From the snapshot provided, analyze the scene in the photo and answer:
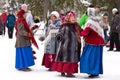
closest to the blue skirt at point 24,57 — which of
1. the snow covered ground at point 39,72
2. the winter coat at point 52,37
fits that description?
the snow covered ground at point 39,72

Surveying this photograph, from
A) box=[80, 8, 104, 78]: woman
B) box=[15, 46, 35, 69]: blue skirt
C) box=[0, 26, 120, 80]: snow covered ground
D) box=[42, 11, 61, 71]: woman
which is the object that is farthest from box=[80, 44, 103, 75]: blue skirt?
box=[15, 46, 35, 69]: blue skirt

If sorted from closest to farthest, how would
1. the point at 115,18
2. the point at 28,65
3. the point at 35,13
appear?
1. the point at 28,65
2. the point at 115,18
3. the point at 35,13

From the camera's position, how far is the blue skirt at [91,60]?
11.4m

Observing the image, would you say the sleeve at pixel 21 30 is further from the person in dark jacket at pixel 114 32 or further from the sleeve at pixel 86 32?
the person in dark jacket at pixel 114 32

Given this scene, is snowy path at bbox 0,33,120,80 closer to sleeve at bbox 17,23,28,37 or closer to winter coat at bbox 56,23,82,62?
winter coat at bbox 56,23,82,62

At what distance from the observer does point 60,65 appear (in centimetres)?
1155

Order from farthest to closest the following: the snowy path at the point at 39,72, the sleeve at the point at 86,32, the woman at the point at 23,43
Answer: the woman at the point at 23,43, the snowy path at the point at 39,72, the sleeve at the point at 86,32

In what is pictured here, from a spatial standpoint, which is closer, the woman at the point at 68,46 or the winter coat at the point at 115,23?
the woman at the point at 68,46

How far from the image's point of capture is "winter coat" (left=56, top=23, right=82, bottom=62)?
11.6 m

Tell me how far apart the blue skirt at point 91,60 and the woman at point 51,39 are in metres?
1.31

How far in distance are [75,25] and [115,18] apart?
730 centimetres

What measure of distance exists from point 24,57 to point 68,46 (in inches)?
62.2

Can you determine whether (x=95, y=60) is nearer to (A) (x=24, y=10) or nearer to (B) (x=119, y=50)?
(A) (x=24, y=10)

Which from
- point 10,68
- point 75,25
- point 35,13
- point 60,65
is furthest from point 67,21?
point 35,13
